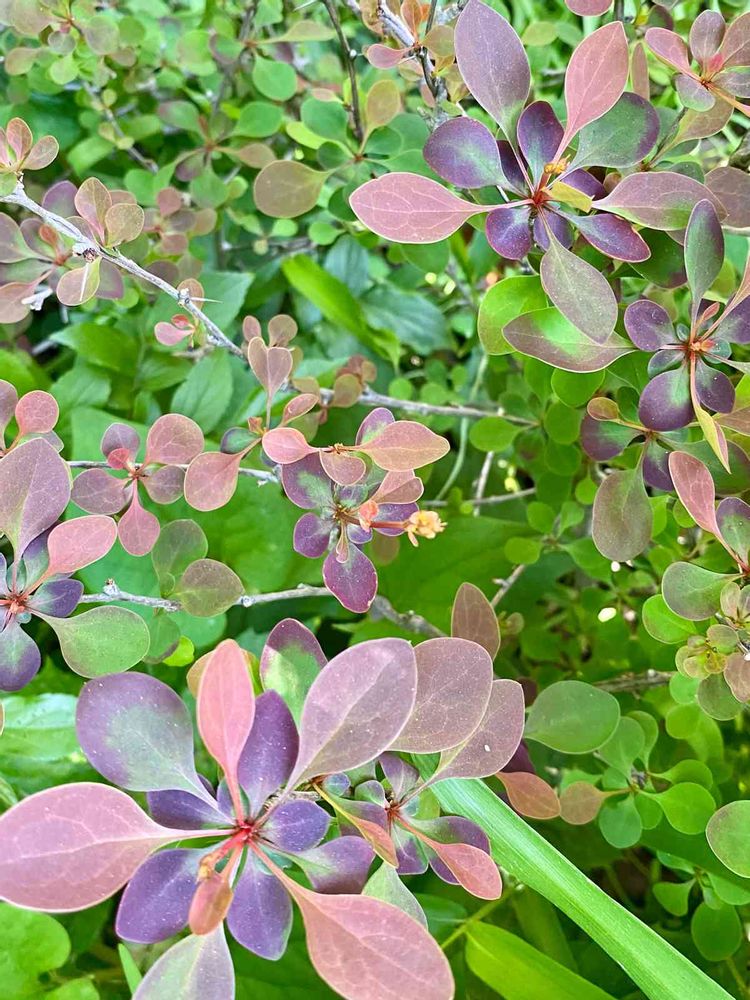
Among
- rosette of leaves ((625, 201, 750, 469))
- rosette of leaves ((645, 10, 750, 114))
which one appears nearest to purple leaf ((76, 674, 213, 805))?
rosette of leaves ((625, 201, 750, 469))

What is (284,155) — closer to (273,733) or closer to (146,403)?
(146,403)

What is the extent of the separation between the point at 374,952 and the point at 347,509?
0.25m

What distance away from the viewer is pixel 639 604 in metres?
0.78

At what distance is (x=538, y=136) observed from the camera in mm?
443

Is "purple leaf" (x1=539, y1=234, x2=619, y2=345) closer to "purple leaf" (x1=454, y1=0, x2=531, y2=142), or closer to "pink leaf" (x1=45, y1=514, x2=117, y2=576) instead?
"purple leaf" (x1=454, y1=0, x2=531, y2=142)

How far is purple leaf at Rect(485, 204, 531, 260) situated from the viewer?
438 millimetres

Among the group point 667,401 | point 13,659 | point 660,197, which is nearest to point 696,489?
point 667,401

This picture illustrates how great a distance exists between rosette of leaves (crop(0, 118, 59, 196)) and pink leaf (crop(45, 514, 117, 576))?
0.72 ft

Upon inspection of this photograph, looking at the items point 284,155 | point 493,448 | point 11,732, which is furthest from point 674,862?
point 284,155

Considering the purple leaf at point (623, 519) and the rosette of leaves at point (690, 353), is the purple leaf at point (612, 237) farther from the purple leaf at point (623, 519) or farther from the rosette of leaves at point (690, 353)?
the purple leaf at point (623, 519)

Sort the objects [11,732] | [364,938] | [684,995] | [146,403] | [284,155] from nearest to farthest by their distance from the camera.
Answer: [364,938] → [684,995] → [11,732] → [146,403] → [284,155]

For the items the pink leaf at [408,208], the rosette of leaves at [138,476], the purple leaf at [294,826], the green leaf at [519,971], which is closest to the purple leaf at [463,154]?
the pink leaf at [408,208]

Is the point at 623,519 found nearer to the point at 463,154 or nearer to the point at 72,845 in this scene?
the point at 463,154

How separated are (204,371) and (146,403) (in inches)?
3.6
